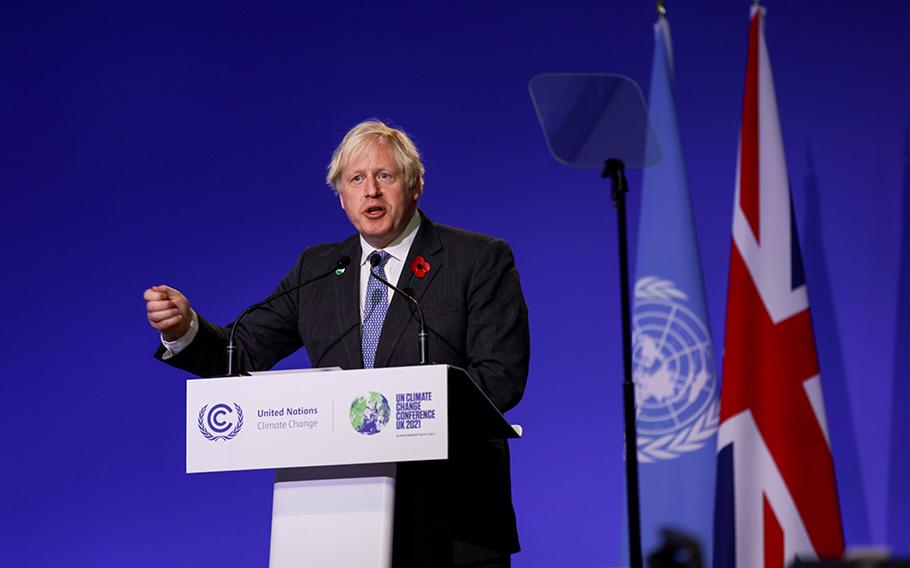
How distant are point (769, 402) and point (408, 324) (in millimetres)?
1381

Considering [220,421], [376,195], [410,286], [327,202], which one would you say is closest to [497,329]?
[410,286]

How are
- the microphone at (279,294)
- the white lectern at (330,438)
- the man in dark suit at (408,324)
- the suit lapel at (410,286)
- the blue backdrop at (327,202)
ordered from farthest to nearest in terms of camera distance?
the blue backdrop at (327,202)
the suit lapel at (410,286)
the man in dark suit at (408,324)
the microphone at (279,294)
the white lectern at (330,438)

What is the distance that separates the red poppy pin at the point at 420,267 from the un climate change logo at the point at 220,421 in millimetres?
688

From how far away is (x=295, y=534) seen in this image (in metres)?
2.28

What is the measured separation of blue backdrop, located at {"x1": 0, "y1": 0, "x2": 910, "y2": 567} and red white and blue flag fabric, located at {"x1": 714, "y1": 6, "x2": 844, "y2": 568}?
386 millimetres

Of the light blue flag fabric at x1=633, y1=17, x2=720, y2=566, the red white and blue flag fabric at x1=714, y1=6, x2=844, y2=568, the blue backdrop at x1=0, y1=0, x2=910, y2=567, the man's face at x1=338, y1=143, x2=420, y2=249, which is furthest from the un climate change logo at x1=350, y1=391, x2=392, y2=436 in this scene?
the blue backdrop at x1=0, y1=0, x2=910, y2=567

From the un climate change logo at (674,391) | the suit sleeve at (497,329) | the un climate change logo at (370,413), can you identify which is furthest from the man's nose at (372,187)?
the un climate change logo at (674,391)

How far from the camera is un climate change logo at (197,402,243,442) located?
2197 millimetres

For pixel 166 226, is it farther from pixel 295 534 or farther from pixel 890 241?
pixel 890 241

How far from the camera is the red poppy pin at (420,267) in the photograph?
2.74 metres

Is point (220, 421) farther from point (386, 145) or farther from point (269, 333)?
point (386, 145)

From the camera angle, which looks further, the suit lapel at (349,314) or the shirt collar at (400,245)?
the shirt collar at (400,245)

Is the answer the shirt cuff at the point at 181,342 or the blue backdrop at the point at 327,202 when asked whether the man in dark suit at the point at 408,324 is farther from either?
the blue backdrop at the point at 327,202

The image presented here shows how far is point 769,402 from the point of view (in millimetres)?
3449
